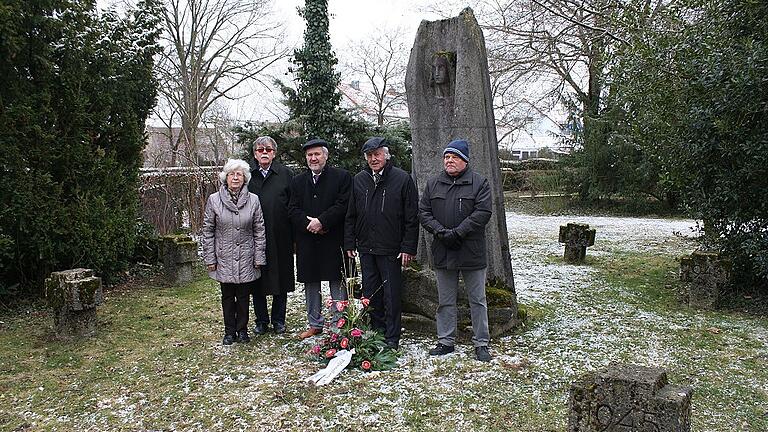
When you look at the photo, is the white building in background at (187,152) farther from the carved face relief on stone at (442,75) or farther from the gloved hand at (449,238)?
the gloved hand at (449,238)

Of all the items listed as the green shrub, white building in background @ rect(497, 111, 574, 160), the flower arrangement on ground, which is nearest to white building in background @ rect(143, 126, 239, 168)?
the green shrub

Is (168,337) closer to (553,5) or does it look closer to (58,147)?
(58,147)

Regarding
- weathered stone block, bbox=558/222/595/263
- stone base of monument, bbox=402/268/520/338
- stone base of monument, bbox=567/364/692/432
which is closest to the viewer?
stone base of monument, bbox=567/364/692/432

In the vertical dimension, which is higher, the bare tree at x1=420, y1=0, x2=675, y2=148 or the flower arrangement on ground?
the bare tree at x1=420, y1=0, x2=675, y2=148

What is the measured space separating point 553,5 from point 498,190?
11899 millimetres

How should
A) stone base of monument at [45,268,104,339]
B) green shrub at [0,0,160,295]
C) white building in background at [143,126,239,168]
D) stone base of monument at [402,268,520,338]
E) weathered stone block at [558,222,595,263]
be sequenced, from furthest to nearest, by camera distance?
white building in background at [143,126,239,168] → weathered stone block at [558,222,595,263] → green shrub at [0,0,160,295] → stone base of monument at [45,268,104,339] → stone base of monument at [402,268,520,338]

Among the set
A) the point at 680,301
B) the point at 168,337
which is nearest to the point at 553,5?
the point at 680,301

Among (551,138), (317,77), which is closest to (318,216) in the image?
(317,77)

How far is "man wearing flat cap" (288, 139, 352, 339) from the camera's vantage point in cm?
548

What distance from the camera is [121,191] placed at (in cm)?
809

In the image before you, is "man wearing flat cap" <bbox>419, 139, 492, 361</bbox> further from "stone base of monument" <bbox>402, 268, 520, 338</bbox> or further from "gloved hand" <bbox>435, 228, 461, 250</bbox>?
"stone base of monument" <bbox>402, 268, 520, 338</bbox>

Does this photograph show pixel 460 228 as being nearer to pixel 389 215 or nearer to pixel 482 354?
pixel 389 215

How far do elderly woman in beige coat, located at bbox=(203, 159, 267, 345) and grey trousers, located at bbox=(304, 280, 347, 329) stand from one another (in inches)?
19.8

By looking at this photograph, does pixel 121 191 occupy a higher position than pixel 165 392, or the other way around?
pixel 121 191
